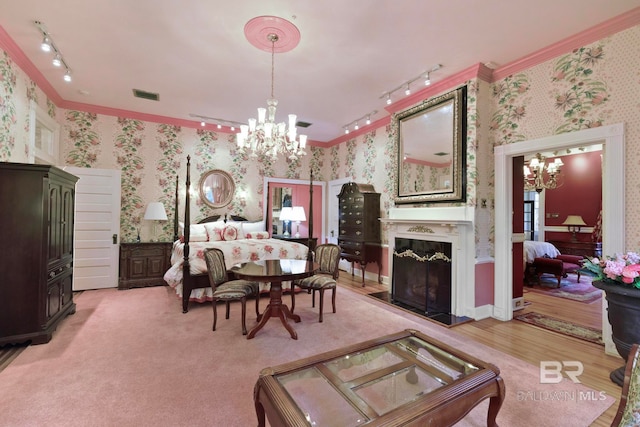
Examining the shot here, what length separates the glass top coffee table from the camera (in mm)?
1268

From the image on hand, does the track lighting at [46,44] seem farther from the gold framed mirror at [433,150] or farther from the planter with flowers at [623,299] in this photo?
the planter with flowers at [623,299]

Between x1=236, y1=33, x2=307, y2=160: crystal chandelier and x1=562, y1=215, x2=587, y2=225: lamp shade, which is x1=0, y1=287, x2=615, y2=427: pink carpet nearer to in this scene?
x1=236, y1=33, x2=307, y2=160: crystal chandelier

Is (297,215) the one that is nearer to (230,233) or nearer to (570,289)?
(230,233)

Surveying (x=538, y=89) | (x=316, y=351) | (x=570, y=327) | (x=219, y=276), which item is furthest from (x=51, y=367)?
(x=538, y=89)

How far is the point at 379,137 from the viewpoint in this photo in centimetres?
568

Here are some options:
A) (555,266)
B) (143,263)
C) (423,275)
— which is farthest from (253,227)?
(555,266)

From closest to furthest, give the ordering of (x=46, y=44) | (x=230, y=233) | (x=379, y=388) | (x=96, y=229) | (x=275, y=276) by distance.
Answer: (x=379, y=388)
(x=275, y=276)
(x=46, y=44)
(x=96, y=229)
(x=230, y=233)

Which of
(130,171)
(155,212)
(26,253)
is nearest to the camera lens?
(26,253)

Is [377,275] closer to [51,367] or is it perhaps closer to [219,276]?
[219,276]

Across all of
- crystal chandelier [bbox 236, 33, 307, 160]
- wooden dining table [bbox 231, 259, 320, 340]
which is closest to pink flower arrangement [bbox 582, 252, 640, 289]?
wooden dining table [bbox 231, 259, 320, 340]

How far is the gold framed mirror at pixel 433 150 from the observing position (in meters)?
3.81

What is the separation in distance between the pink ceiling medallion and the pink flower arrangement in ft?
11.3

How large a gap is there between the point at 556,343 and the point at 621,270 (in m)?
1.14

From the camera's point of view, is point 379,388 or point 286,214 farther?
point 286,214
